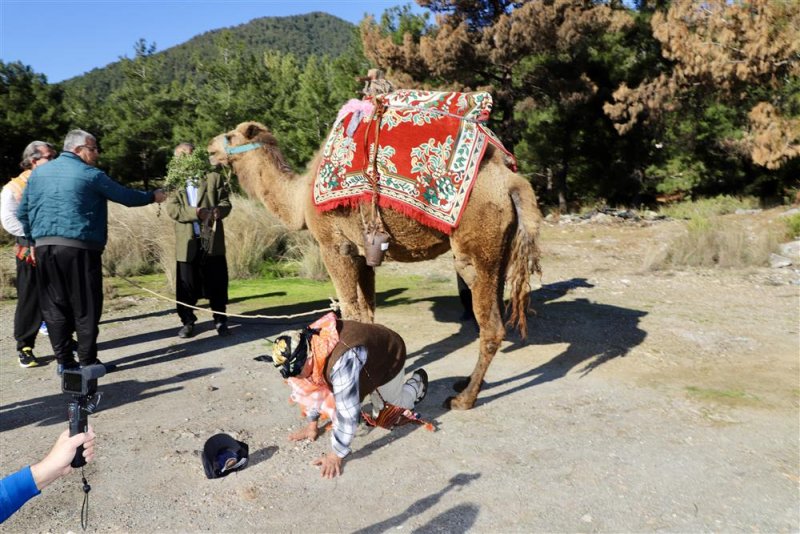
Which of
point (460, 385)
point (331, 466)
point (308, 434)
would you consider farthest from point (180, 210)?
point (331, 466)

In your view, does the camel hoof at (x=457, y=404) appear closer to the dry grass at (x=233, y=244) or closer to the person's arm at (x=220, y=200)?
the person's arm at (x=220, y=200)

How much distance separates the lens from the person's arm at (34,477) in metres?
1.90

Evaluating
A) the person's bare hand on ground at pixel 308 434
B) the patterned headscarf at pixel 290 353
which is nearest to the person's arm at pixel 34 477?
the patterned headscarf at pixel 290 353

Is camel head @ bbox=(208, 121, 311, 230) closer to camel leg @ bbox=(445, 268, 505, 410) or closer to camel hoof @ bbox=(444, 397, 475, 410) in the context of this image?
camel leg @ bbox=(445, 268, 505, 410)

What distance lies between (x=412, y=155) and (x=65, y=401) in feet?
11.9

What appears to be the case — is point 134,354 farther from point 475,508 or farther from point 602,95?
point 602,95

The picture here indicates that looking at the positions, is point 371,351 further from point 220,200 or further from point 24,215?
point 220,200

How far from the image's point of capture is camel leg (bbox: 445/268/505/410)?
4852 mm

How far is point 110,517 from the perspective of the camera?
341 cm

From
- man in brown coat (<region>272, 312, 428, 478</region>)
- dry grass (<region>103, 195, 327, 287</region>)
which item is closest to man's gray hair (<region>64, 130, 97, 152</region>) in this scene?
man in brown coat (<region>272, 312, 428, 478</region>)

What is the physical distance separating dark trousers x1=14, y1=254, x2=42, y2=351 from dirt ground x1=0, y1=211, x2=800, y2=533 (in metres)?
0.38

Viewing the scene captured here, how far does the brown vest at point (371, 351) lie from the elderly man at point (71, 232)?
8.22 ft

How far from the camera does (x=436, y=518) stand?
132 inches

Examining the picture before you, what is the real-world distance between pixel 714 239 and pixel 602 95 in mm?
13914
